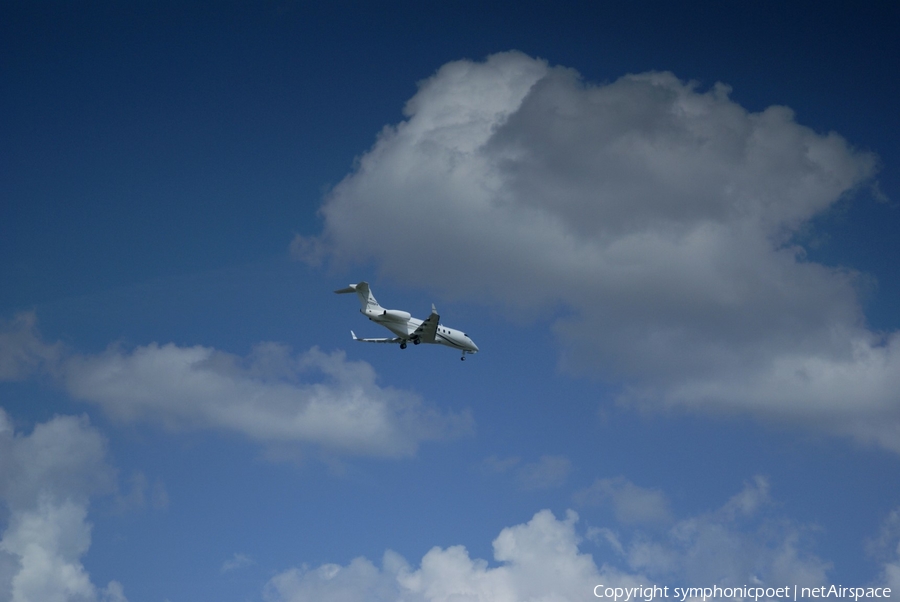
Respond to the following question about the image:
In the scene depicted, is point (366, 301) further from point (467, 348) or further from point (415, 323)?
point (467, 348)

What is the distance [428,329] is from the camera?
416 ft

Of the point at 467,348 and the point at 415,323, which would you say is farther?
the point at 467,348

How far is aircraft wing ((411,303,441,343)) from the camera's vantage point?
123562 millimetres

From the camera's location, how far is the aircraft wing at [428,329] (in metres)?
124

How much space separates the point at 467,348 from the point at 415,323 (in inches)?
547

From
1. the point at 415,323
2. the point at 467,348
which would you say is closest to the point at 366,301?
the point at 415,323

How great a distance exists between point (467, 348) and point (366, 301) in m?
20.7

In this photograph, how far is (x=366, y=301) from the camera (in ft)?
420

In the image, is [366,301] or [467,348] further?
[467,348]

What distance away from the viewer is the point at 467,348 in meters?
140

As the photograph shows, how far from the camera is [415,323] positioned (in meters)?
129
